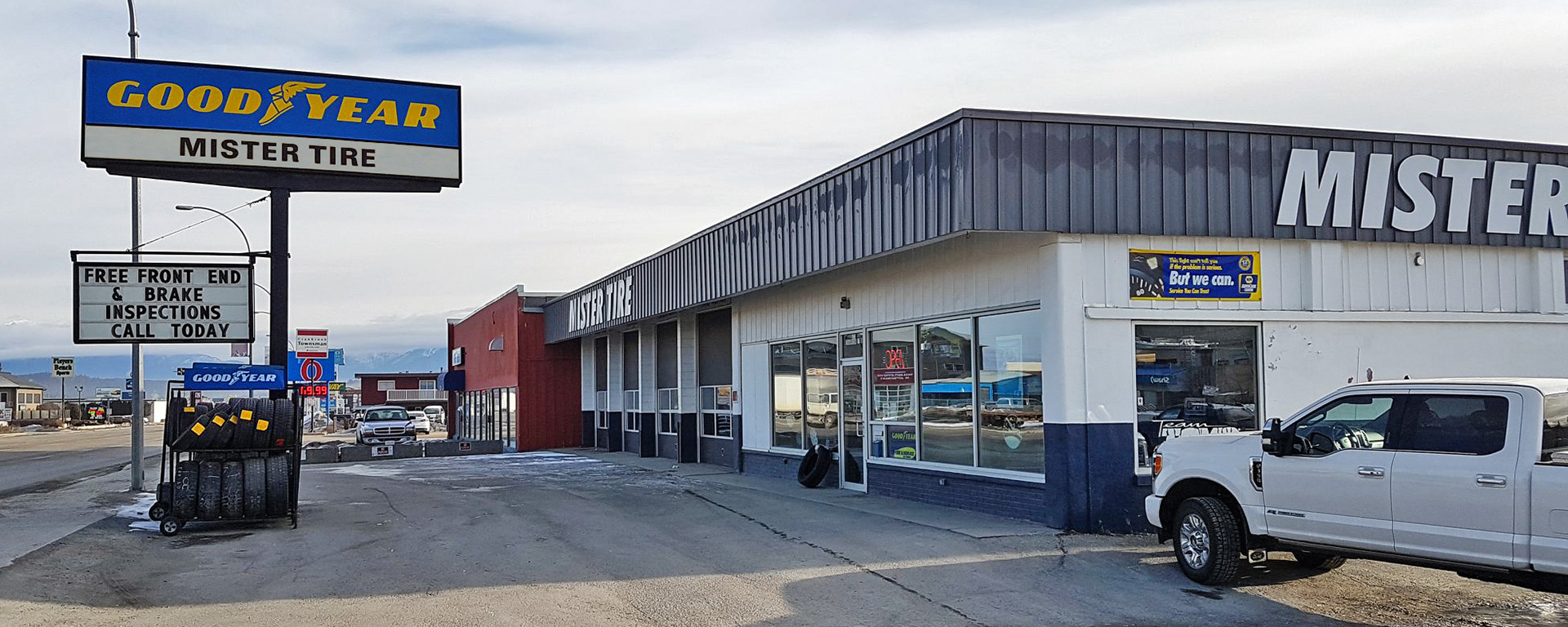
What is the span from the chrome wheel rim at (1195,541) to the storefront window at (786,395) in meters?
11.2

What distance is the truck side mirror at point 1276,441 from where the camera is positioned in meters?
10.5

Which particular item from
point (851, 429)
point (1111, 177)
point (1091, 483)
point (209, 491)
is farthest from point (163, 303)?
point (1111, 177)

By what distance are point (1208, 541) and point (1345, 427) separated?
1.55 metres

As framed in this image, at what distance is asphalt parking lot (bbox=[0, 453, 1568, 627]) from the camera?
1008 cm

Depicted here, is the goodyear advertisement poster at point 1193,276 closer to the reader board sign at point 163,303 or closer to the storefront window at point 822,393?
the storefront window at point 822,393

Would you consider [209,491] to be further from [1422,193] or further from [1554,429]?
[1422,193]

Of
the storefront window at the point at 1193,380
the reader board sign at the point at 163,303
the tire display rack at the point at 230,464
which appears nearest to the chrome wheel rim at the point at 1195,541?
the storefront window at the point at 1193,380

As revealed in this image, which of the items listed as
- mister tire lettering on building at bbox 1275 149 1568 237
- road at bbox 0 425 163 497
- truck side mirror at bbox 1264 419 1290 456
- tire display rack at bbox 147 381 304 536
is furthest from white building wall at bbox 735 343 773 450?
truck side mirror at bbox 1264 419 1290 456

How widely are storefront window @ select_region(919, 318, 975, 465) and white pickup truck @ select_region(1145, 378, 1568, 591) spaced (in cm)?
491

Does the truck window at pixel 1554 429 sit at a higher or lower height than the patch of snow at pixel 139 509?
higher

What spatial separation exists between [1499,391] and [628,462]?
22.6 m

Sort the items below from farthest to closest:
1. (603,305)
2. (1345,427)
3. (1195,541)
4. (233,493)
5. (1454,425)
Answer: (603,305) → (233,493) → (1195,541) → (1345,427) → (1454,425)

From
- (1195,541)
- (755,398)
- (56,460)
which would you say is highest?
(755,398)

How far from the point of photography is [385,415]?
1709 inches
